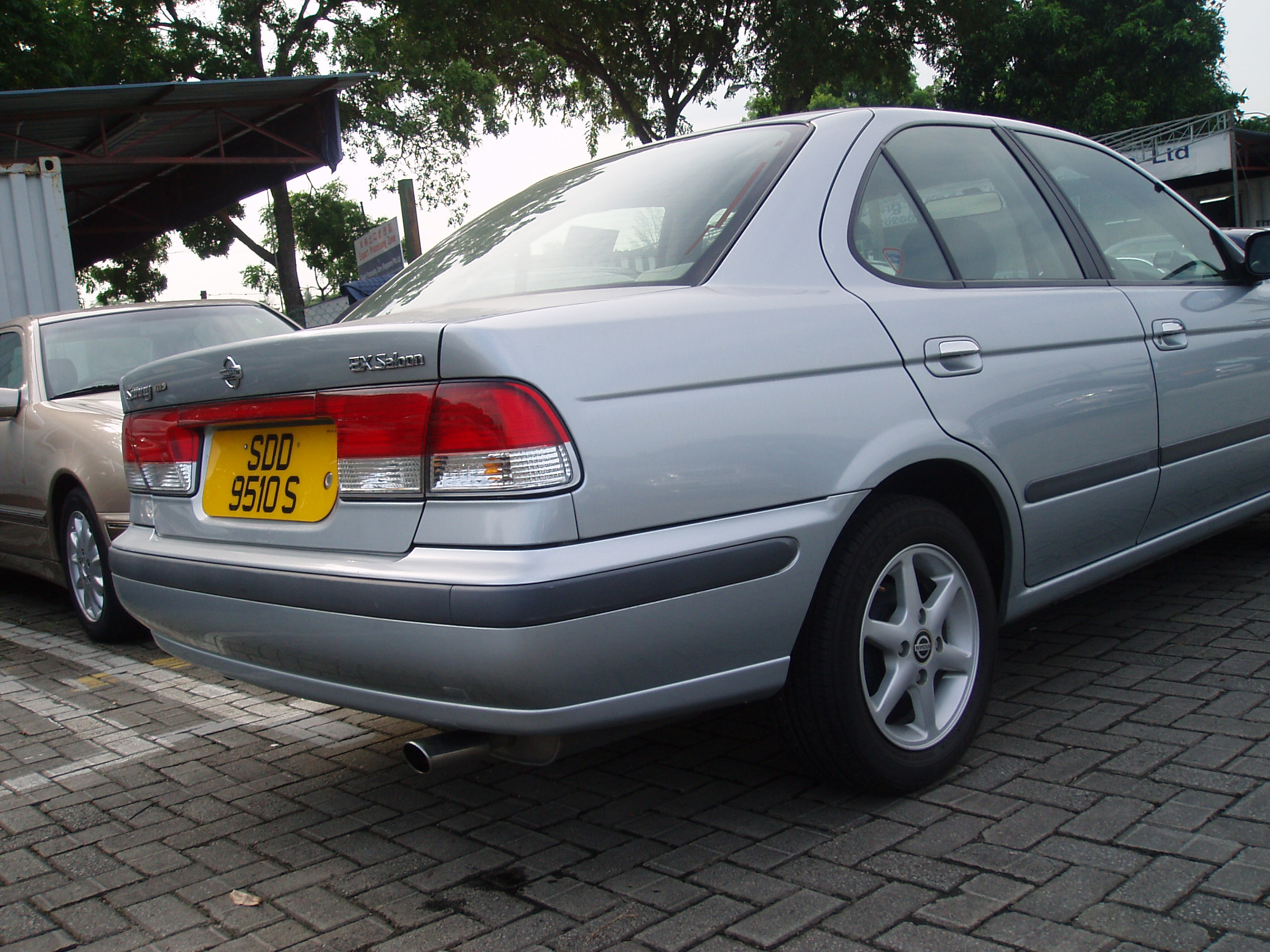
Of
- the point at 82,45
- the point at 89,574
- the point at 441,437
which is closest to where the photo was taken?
the point at 441,437

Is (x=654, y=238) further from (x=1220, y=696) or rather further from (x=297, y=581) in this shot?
(x=1220, y=696)

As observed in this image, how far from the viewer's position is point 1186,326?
141 inches

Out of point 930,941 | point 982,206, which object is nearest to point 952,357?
point 982,206

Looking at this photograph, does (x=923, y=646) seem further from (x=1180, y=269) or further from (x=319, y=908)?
(x=1180, y=269)

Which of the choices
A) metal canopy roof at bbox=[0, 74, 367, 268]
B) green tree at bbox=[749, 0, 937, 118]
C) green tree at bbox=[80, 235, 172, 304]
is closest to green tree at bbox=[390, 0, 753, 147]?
green tree at bbox=[749, 0, 937, 118]

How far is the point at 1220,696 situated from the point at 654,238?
203 centimetres

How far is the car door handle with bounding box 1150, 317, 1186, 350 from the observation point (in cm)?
342

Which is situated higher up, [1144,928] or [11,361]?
[11,361]

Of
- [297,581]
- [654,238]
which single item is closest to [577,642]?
[297,581]

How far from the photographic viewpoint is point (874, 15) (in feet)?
74.6

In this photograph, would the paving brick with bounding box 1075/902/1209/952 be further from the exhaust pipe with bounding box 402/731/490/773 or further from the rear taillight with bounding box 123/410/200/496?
the rear taillight with bounding box 123/410/200/496

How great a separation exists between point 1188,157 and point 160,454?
25.5m

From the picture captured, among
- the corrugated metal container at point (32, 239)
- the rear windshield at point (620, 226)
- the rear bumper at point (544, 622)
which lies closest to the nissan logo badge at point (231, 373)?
the rear bumper at point (544, 622)

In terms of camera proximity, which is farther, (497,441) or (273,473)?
(273,473)
